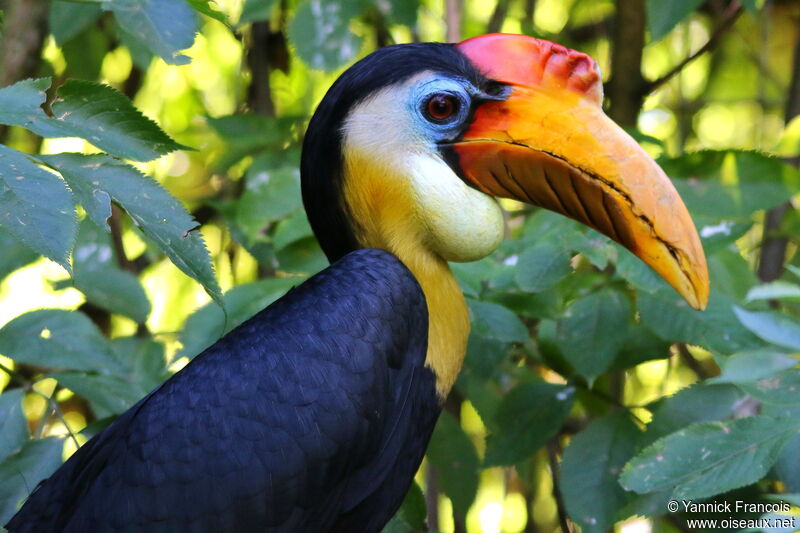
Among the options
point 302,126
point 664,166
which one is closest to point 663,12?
point 664,166

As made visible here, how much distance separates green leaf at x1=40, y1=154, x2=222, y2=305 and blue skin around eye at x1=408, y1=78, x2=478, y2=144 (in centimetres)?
59

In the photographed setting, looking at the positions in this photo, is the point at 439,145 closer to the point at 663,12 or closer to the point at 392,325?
the point at 392,325

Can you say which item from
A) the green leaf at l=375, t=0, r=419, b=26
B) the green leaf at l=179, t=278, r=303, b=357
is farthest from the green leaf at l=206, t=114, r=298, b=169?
the green leaf at l=179, t=278, r=303, b=357

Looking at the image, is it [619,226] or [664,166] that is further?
[664,166]

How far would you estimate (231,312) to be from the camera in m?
2.58

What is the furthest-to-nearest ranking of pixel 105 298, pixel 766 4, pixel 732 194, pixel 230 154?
1. pixel 766 4
2. pixel 230 154
3. pixel 105 298
4. pixel 732 194

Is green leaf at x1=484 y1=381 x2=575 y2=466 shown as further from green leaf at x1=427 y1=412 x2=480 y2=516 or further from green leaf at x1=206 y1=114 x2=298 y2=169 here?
green leaf at x1=206 y1=114 x2=298 y2=169

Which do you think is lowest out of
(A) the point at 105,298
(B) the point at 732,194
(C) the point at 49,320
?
(A) the point at 105,298

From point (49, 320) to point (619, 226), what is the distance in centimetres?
124

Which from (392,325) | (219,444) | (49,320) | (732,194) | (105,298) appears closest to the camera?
(219,444)

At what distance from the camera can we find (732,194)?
2557 millimetres

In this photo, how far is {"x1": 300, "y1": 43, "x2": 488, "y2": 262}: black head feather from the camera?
2143 mm

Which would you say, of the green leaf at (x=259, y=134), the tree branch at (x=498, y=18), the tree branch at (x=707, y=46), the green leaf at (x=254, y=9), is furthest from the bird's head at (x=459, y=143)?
the tree branch at (x=498, y=18)

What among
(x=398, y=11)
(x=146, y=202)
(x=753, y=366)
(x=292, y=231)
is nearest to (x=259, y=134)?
(x=398, y=11)
